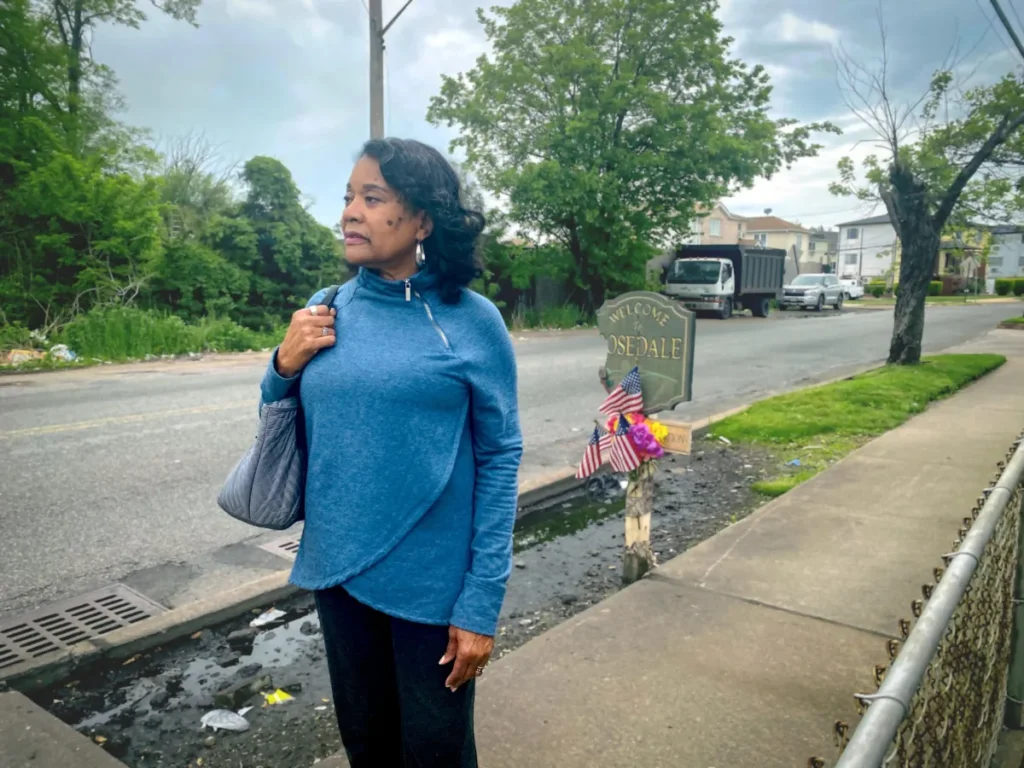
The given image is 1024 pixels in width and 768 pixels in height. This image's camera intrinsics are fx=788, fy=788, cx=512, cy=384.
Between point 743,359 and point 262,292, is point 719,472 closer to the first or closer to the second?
point 743,359

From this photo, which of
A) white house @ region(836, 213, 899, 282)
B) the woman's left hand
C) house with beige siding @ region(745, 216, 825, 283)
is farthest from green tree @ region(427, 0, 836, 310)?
white house @ region(836, 213, 899, 282)

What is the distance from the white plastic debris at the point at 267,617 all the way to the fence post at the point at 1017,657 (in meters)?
3.10

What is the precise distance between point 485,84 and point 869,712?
23.3 m

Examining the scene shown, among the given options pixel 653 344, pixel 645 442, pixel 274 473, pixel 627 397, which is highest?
pixel 653 344

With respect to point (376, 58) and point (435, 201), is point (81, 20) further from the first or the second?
point (435, 201)

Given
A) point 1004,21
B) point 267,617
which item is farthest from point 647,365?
point 1004,21

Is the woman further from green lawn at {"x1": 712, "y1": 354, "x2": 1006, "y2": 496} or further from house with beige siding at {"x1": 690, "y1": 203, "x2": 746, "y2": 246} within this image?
house with beige siding at {"x1": 690, "y1": 203, "x2": 746, "y2": 246}

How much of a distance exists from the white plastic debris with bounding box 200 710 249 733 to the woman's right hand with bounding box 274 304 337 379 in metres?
1.76

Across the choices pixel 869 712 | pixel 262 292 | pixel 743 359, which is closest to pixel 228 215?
pixel 262 292

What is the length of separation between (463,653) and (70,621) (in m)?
2.80

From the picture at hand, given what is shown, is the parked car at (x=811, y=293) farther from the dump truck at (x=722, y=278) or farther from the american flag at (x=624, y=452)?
the american flag at (x=624, y=452)

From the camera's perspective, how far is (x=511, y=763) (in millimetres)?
2512

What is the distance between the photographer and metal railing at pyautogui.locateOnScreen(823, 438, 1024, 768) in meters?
1.18

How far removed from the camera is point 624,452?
4.36 m
